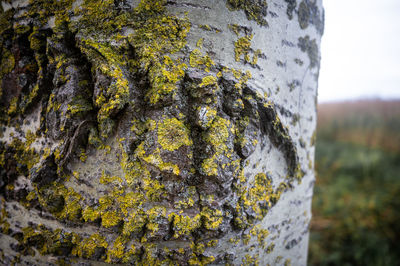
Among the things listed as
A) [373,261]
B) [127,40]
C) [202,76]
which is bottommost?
[373,261]

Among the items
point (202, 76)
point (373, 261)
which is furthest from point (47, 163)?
point (373, 261)

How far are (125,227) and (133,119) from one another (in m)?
0.40

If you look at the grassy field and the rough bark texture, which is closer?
the rough bark texture

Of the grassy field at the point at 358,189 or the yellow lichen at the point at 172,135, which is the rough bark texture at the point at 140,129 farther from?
the grassy field at the point at 358,189

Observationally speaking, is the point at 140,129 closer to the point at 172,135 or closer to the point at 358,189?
the point at 172,135

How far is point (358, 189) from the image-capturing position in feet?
17.3

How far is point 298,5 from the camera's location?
3.39 ft

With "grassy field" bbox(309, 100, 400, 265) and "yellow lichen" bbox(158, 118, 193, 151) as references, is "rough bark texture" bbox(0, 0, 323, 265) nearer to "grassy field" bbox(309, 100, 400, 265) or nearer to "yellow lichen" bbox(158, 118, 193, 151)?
"yellow lichen" bbox(158, 118, 193, 151)

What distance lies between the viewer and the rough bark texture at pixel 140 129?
78 centimetres

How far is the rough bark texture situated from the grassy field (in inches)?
151

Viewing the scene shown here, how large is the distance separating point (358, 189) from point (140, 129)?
6.27 meters

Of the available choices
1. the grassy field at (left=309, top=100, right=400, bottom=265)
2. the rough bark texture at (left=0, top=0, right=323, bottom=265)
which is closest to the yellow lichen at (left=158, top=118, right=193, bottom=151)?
the rough bark texture at (left=0, top=0, right=323, bottom=265)

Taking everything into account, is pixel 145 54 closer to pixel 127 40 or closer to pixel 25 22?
pixel 127 40

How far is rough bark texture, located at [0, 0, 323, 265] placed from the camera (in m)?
0.78
